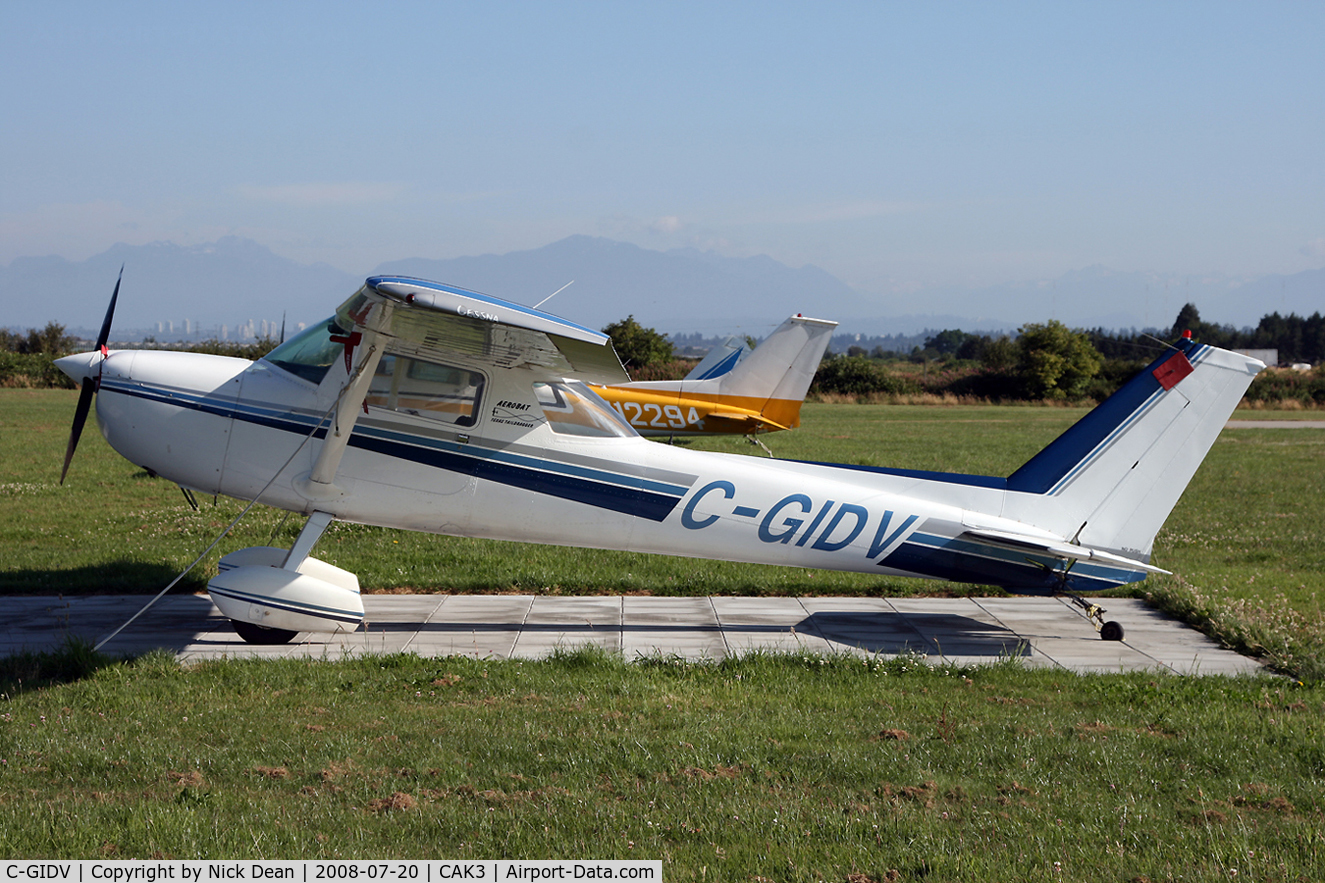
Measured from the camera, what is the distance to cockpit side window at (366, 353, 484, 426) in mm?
7758

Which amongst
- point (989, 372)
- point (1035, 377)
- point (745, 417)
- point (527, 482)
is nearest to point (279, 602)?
point (527, 482)

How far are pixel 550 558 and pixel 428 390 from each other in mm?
3827

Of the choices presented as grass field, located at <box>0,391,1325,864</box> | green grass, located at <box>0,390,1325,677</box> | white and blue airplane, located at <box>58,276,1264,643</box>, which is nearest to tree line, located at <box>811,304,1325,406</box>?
green grass, located at <box>0,390,1325,677</box>

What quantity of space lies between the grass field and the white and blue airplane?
1243mm

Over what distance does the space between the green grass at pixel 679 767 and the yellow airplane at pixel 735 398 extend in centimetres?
1661

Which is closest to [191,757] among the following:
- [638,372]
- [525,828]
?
[525,828]

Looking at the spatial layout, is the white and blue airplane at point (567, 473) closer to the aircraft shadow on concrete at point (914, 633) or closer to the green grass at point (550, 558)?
the aircraft shadow on concrete at point (914, 633)

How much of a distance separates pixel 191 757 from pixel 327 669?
5.94 ft

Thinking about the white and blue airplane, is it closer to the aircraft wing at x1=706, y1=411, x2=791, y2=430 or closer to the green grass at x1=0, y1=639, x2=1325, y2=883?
the green grass at x1=0, y1=639, x2=1325, y2=883

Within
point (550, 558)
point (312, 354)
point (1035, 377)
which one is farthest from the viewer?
point (1035, 377)

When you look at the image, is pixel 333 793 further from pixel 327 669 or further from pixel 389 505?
pixel 389 505

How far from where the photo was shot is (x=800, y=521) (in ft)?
26.7

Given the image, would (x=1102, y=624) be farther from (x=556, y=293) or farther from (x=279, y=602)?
(x=279, y=602)

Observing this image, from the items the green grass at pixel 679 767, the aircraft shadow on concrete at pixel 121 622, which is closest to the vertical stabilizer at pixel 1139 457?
the green grass at pixel 679 767
